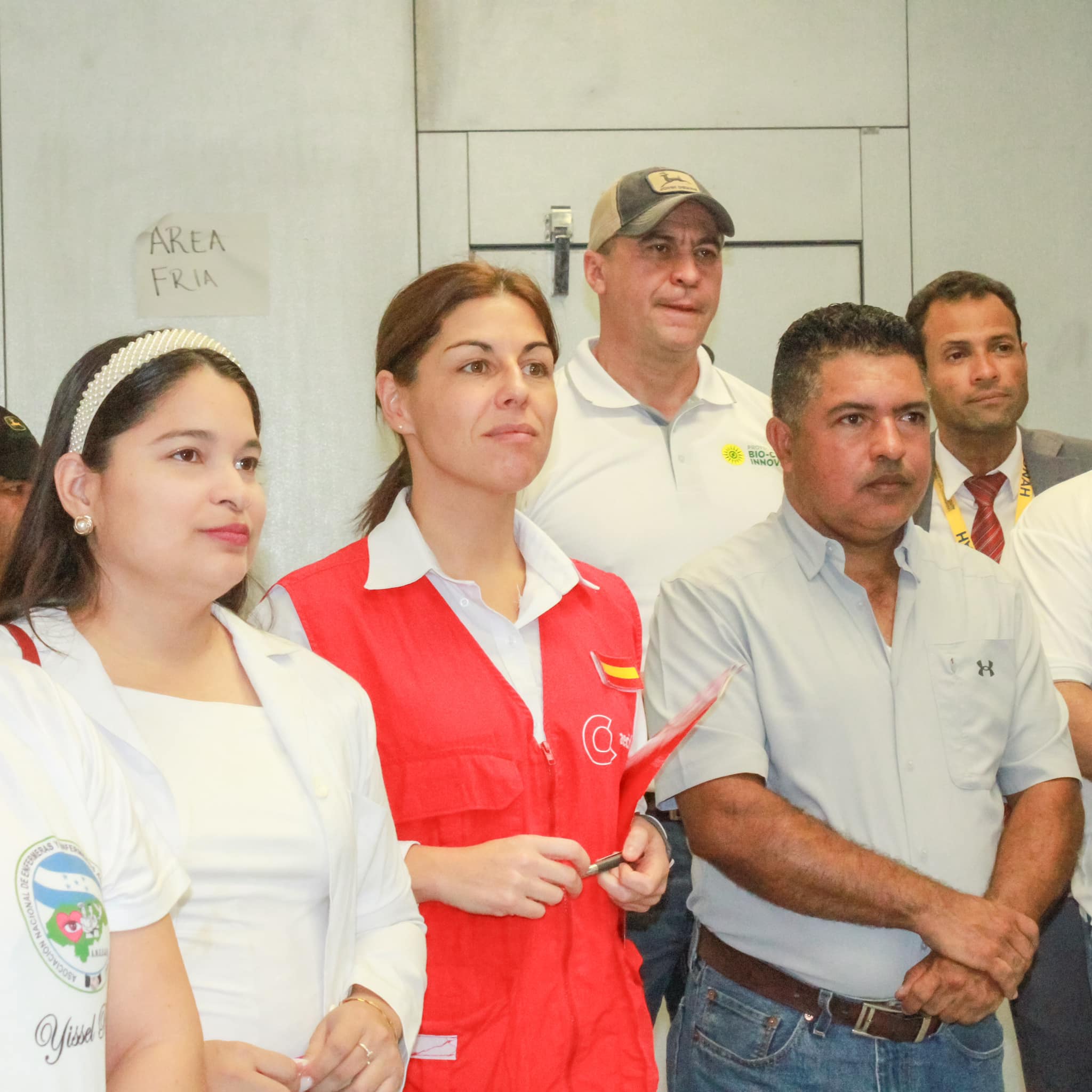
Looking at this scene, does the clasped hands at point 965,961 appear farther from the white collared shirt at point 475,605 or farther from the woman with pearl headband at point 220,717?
the woman with pearl headband at point 220,717

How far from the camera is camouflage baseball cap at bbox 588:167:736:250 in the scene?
2525 mm

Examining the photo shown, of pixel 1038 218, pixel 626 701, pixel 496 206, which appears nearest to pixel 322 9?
pixel 496 206

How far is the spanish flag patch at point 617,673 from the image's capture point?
72.2 inches

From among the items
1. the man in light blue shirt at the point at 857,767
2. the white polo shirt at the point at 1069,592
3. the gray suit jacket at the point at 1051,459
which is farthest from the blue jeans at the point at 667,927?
the gray suit jacket at the point at 1051,459

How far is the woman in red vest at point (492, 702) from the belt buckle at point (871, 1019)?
1.00ft

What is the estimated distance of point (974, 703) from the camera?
1895 millimetres

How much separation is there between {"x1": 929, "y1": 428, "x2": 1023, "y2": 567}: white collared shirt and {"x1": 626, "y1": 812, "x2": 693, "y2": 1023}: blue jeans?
3.17 ft

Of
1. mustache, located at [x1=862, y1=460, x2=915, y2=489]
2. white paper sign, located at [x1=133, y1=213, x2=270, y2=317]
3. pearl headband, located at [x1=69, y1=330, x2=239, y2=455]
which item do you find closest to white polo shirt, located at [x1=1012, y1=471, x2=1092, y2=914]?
mustache, located at [x1=862, y1=460, x2=915, y2=489]

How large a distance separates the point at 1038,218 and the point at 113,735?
302 centimetres

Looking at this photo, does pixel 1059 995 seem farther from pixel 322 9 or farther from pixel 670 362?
pixel 322 9

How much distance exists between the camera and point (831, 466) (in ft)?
6.41

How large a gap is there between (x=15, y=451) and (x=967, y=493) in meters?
1.98

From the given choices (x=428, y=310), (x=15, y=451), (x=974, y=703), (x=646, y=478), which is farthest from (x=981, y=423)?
(x=15, y=451)

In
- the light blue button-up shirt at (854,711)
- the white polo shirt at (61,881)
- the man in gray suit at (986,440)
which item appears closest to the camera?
the white polo shirt at (61,881)
